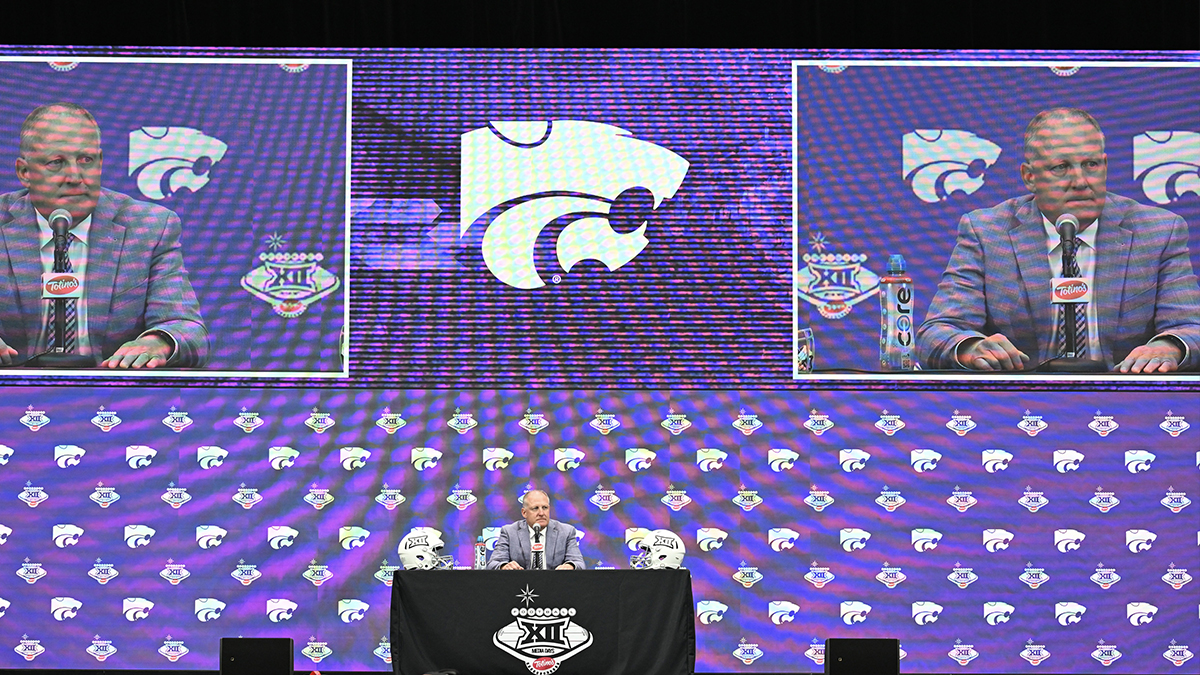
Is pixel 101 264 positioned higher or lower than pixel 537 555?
higher

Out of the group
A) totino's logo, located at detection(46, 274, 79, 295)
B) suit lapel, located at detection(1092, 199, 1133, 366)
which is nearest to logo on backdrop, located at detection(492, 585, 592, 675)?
totino's logo, located at detection(46, 274, 79, 295)

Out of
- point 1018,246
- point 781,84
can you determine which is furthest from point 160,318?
point 1018,246

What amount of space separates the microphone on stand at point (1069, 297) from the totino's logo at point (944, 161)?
68 centimetres

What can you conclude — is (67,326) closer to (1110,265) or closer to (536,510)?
(536,510)

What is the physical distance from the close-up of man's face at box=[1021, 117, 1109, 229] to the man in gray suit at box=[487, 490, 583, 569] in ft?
13.9

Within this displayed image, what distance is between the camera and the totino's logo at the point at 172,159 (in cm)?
879

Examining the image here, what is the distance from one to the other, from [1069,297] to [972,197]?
0.99 meters

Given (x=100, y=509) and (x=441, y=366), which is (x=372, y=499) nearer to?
(x=441, y=366)

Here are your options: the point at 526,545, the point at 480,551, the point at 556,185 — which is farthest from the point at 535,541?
the point at 556,185

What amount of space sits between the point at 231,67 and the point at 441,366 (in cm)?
268

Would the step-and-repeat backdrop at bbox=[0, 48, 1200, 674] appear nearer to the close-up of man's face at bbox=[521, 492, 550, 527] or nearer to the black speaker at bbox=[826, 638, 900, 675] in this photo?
the close-up of man's face at bbox=[521, 492, 550, 527]

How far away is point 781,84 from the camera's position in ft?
29.0

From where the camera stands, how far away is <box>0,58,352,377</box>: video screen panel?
8.69 meters

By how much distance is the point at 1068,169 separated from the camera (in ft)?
28.9
